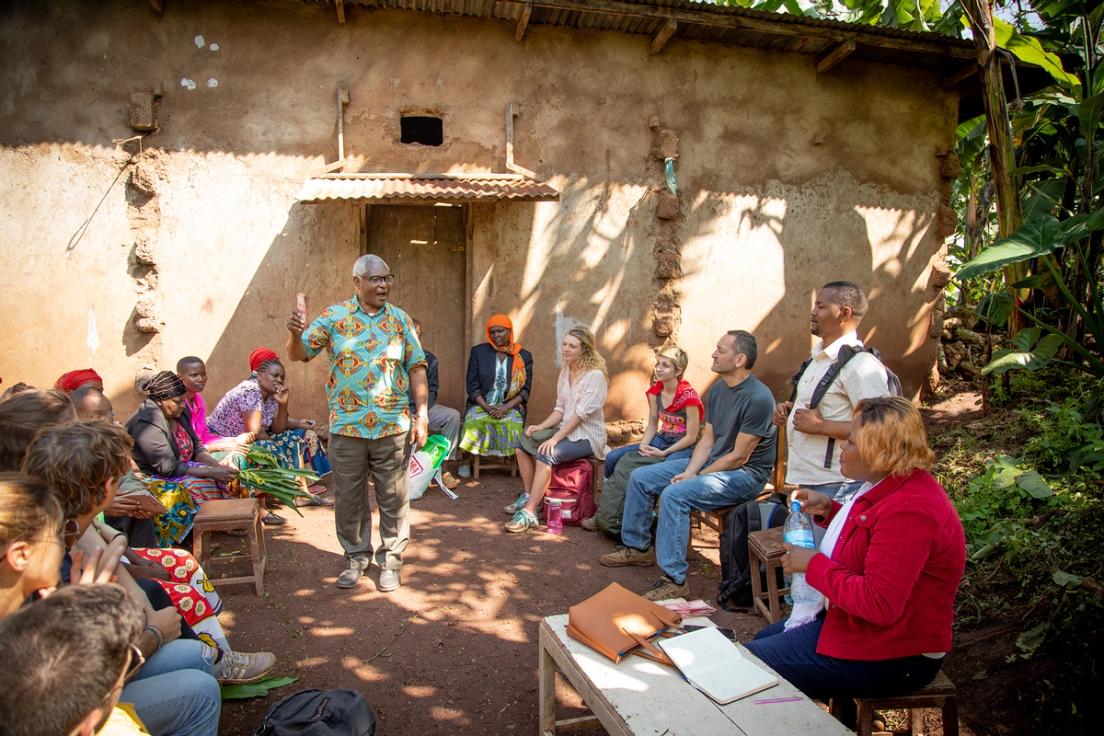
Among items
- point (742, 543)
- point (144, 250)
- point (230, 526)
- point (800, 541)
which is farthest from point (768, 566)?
point (144, 250)

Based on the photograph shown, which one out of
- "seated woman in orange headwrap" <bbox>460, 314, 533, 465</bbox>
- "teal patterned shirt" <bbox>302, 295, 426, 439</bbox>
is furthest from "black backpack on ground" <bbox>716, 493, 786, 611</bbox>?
"seated woman in orange headwrap" <bbox>460, 314, 533, 465</bbox>

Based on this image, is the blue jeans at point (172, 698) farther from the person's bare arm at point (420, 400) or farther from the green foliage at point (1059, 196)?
the green foliage at point (1059, 196)

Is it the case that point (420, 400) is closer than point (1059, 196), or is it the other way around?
point (420, 400)

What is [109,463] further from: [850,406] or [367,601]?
[850,406]

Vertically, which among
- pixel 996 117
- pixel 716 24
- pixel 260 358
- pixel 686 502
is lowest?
pixel 686 502

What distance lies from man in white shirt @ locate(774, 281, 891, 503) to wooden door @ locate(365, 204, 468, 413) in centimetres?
441

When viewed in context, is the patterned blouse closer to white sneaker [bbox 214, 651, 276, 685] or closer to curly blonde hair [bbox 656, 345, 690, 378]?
white sneaker [bbox 214, 651, 276, 685]

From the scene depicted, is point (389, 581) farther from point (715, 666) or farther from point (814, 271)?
point (814, 271)

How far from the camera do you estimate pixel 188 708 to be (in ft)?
7.94

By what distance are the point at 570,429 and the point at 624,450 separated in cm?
47

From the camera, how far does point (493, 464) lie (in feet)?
23.8

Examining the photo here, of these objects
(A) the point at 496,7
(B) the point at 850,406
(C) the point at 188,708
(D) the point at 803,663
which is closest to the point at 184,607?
(C) the point at 188,708

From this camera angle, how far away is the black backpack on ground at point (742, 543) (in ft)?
14.4

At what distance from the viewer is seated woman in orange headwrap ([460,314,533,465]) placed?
6.95m
